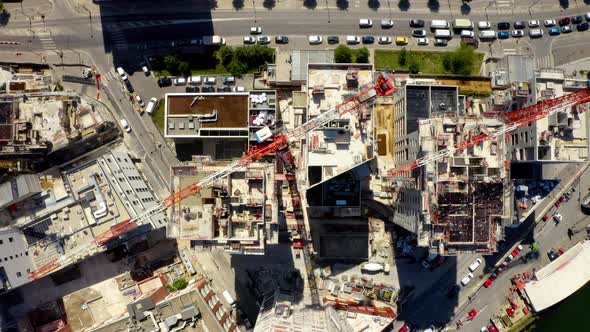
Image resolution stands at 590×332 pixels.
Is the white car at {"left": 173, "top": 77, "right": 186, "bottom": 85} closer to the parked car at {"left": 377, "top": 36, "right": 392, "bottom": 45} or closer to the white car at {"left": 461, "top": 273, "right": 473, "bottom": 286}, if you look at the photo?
the parked car at {"left": 377, "top": 36, "right": 392, "bottom": 45}

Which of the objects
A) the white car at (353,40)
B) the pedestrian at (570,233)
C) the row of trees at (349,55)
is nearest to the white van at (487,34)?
the row of trees at (349,55)

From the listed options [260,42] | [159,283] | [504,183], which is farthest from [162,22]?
[504,183]

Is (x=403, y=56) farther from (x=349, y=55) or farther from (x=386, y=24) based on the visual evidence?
(x=349, y=55)

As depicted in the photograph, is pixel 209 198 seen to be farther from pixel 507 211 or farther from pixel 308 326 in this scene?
pixel 507 211

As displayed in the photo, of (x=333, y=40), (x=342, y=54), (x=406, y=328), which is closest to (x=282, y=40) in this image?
(x=333, y=40)

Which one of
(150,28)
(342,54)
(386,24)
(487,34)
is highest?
(150,28)
